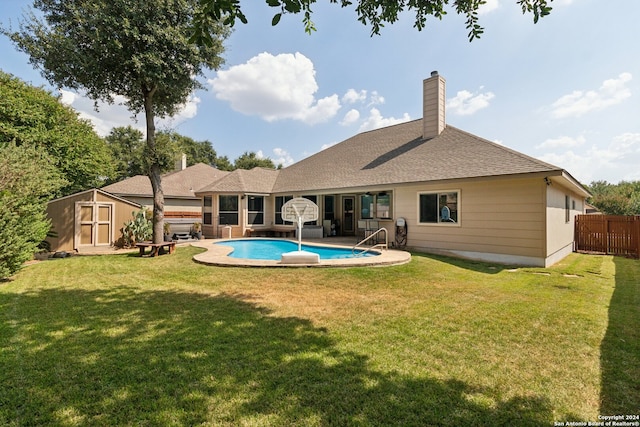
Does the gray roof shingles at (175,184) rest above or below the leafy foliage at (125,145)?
below

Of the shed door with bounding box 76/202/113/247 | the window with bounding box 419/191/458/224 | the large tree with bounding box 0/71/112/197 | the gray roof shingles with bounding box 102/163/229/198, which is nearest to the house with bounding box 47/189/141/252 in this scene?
the shed door with bounding box 76/202/113/247

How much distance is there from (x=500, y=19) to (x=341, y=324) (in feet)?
26.6

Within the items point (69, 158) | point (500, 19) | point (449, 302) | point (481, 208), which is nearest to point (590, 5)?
point (500, 19)

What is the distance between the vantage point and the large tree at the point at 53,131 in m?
14.4

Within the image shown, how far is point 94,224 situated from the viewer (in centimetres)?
1234

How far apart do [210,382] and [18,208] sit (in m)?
8.33

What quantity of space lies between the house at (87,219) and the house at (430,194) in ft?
16.3

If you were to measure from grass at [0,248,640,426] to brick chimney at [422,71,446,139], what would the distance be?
935 cm

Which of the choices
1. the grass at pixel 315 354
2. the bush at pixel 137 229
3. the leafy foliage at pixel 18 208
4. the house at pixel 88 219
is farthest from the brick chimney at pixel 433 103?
the leafy foliage at pixel 18 208

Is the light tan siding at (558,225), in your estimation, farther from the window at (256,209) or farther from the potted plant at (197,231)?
the potted plant at (197,231)

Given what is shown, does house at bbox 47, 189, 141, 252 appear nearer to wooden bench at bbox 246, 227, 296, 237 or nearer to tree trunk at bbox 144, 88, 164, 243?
tree trunk at bbox 144, 88, 164, 243

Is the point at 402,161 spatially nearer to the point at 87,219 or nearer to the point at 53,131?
the point at 87,219

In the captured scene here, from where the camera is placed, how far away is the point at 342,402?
2396mm

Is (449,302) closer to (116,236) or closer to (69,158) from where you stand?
(116,236)
